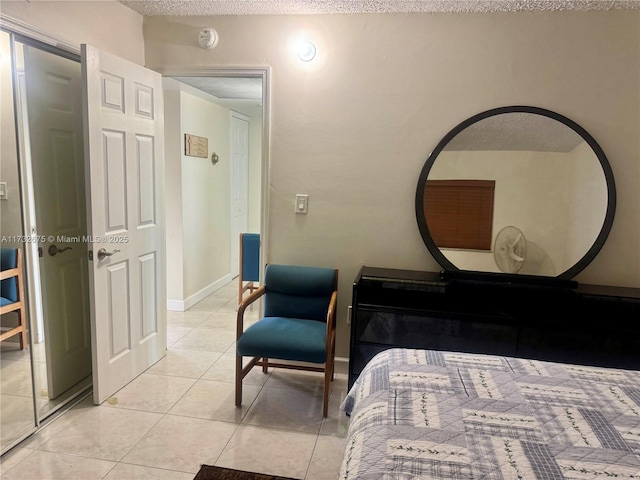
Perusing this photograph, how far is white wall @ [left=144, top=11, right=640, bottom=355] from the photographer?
8.41 ft

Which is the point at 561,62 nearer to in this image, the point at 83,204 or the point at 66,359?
the point at 83,204

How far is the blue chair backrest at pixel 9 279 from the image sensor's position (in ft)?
6.90

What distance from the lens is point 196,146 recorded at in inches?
168

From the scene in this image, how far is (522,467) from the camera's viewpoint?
1.12m

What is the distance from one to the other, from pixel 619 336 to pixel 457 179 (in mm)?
1265

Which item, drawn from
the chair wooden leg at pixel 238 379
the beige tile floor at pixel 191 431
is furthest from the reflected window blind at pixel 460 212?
the chair wooden leg at pixel 238 379

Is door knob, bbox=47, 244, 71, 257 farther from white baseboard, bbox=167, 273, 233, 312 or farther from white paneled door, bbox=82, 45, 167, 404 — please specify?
white baseboard, bbox=167, 273, 233, 312

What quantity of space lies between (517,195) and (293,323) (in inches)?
64.0

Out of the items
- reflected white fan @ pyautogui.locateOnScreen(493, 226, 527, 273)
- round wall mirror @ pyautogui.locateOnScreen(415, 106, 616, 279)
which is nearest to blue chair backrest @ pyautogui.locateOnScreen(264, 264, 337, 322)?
round wall mirror @ pyautogui.locateOnScreen(415, 106, 616, 279)

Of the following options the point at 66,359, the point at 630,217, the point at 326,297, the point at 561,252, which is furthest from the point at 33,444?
the point at 630,217

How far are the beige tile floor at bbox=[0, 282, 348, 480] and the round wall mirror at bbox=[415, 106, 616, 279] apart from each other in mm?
1288

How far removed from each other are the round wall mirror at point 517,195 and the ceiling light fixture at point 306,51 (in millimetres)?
1011

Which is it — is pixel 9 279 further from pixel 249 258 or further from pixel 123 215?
pixel 249 258

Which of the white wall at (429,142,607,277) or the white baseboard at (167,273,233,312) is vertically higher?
the white wall at (429,142,607,277)
